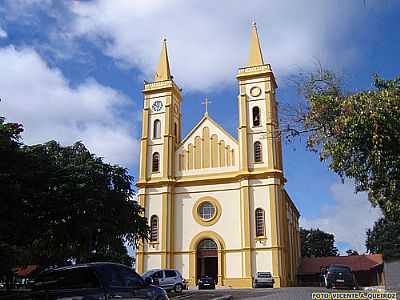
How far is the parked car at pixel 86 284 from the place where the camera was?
8516 millimetres

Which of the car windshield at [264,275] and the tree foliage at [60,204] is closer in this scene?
the tree foliage at [60,204]

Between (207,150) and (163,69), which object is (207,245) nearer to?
(207,150)

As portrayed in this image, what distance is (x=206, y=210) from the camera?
42906mm

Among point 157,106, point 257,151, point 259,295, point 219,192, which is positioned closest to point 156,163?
point 157,106

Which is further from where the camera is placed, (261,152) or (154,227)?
(154,227)

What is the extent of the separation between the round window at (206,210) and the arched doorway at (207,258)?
211 centimetres

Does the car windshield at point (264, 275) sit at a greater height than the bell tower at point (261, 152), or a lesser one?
lesser

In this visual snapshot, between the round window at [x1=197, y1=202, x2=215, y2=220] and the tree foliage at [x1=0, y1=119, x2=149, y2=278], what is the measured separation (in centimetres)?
1715

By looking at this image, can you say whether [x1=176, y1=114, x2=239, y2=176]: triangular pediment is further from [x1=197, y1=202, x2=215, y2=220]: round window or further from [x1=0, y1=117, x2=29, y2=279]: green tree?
[x1=0, y1=117, x2=29, y2=279]: green tree

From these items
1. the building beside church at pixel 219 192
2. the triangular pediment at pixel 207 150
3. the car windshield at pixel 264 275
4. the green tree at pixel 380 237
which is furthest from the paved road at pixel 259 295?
the green tree at pixel 380 237

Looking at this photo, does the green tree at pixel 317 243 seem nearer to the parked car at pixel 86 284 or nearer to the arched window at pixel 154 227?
the arched window at pixel 154 227

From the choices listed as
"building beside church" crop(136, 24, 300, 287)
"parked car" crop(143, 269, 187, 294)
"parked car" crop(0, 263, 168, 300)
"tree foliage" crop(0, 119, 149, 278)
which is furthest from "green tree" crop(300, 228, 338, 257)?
"parked car" crop(0, 263, 168, 300)

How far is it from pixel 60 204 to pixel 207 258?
959 inches

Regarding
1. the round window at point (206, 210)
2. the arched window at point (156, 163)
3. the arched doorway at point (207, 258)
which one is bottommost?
the arched doorway at point (207, 258)
